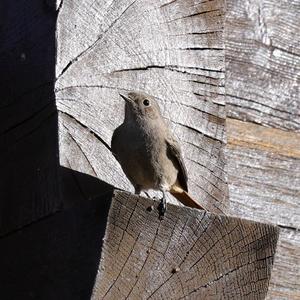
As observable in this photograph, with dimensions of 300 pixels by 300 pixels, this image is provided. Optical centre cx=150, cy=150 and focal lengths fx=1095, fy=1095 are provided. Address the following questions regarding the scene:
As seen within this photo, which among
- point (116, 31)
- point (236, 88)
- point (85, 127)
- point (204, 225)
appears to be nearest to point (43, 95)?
point (85, 127)

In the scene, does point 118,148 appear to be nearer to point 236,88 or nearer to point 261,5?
point 236,88

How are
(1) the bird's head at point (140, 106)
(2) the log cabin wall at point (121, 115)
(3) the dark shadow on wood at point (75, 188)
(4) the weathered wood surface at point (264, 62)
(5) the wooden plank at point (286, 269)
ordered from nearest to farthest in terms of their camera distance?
1. (2) the log cabin wall at point (121, 115)
2. (3) the dark shadow on wood at point (75, 188)
3. (1) the bird's head at point (140, 106)
4. (5) the wooden plank at point (286, 269)
5. (4) the weathered wood surface at point (264, 62)

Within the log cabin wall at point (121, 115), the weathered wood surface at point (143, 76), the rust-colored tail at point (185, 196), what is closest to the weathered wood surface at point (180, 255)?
the log cabin wall at point (121, 115)

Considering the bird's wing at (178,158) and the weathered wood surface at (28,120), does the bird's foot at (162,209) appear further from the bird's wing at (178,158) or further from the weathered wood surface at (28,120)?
the bird's wing at (178,158)

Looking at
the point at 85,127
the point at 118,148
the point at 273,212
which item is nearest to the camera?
the point at 85,127

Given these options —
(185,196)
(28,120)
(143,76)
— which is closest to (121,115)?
(143,76)
